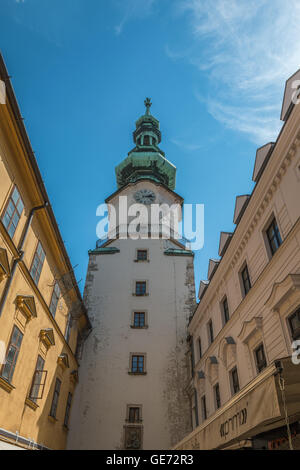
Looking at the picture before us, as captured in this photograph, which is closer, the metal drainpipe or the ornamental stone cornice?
the ornamental stone cornice

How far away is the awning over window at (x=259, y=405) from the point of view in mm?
4793

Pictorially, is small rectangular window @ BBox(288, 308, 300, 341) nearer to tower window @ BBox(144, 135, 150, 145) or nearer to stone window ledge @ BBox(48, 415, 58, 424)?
stone window ledge @ BBox(48, 415, 58, 424)

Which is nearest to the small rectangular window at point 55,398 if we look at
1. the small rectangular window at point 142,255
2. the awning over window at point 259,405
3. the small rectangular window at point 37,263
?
the small rectangular window at point 37,263

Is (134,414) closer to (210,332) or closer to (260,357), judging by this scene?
(210,332)

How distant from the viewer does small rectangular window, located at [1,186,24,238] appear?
1023 cm

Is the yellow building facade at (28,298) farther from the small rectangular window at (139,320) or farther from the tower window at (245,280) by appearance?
the tower window at (245,280)

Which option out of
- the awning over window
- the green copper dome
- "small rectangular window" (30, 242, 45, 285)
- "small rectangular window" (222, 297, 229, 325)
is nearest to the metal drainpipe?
"small rectangular window" (30, 242, 45, 285)

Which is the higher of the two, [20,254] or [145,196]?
[145,196]

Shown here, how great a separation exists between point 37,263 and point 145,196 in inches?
728

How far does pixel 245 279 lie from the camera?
1275 centimetres

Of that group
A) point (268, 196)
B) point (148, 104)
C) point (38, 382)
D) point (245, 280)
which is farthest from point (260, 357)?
point (148, 104)

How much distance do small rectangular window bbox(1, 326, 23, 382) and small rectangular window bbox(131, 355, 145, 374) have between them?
10538 millimetres

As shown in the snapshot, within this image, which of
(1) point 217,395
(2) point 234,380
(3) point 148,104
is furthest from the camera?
(3) point 148,104

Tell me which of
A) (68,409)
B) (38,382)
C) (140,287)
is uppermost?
(140,287)
